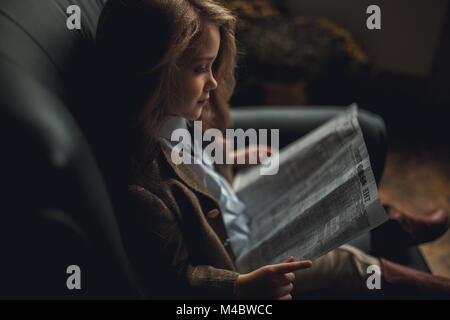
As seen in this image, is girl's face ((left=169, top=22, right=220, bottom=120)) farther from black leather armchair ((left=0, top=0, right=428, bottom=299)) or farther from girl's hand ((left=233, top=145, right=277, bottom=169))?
girl's hand ((left=233, top=145, right=277, bottom=169))

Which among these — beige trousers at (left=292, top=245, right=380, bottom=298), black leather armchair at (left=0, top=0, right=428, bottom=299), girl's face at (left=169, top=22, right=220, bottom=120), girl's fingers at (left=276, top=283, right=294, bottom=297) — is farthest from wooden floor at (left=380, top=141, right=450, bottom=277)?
black leather armchair at (left=0, top=0, right=428, bottom=299)

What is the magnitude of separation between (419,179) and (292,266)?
1132mm

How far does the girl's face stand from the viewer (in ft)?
1.98

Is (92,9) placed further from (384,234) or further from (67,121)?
(384,234)

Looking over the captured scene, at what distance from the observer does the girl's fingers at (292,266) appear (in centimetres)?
53

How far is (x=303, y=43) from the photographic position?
148 centimetres

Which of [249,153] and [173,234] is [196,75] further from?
[249,153]

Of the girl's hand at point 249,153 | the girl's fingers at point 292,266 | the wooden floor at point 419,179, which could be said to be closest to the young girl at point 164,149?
the girl's fingers at point 292,266

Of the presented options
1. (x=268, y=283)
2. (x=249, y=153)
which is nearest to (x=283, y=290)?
(x=268, y=283)

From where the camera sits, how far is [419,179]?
4.85 ft

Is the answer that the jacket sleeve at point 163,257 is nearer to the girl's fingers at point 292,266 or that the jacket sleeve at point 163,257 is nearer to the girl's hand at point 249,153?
the girl's fingers at point 292,266

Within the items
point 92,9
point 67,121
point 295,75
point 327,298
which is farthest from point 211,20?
point 295,75

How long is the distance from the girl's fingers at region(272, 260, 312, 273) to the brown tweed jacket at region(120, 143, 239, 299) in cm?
8

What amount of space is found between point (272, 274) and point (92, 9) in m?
0.51
